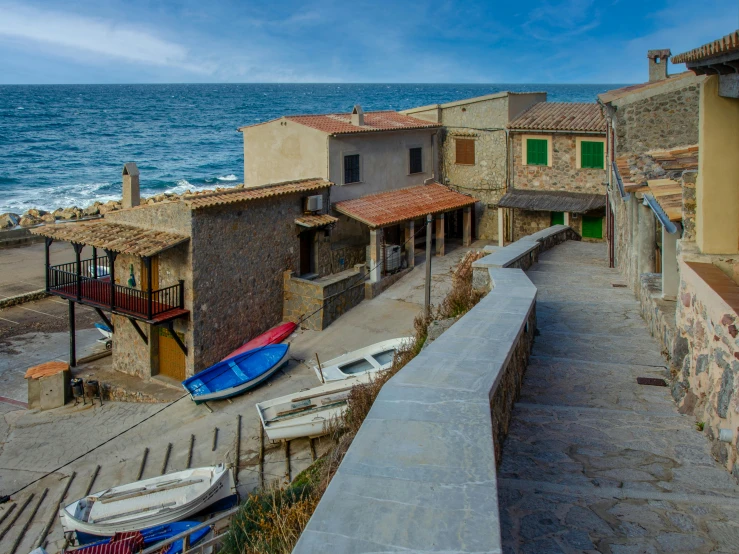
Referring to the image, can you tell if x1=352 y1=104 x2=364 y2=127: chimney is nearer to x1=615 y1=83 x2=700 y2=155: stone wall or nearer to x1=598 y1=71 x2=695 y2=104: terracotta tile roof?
x1=598 y1=71 x2=695 y2=104: terracotta tile roof

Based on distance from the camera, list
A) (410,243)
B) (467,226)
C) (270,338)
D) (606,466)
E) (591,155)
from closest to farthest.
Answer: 1. (606,466)
2. (270,338)
3. (410,243)
4. (591,155)
5. (467,226)

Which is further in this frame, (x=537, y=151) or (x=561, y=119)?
(x=537, y=151)

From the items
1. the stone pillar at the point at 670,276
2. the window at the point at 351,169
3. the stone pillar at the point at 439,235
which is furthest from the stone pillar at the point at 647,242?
the stone pillar at the point at 439,235

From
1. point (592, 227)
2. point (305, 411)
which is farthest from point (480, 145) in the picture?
point (305, 411)

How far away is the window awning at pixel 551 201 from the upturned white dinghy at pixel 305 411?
51.5 ft

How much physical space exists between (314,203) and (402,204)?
17.7ft

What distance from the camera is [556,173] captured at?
3158cm

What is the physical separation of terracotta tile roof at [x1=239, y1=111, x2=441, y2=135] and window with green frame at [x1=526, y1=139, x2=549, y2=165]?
416 cm

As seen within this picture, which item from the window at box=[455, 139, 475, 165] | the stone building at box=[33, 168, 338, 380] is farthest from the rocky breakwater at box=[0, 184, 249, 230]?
the stone building at box=[33, 168, 338, 380]

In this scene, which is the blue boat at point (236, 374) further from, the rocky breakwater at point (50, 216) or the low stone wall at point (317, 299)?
the rocky breakwater at point (50, 216)

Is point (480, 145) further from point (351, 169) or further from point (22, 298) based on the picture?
point (22, 298)

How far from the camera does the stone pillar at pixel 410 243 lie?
29531 mm

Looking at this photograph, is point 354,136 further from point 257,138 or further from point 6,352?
point 6,352

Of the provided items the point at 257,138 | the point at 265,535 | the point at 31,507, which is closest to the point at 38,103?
the point at 257,138
